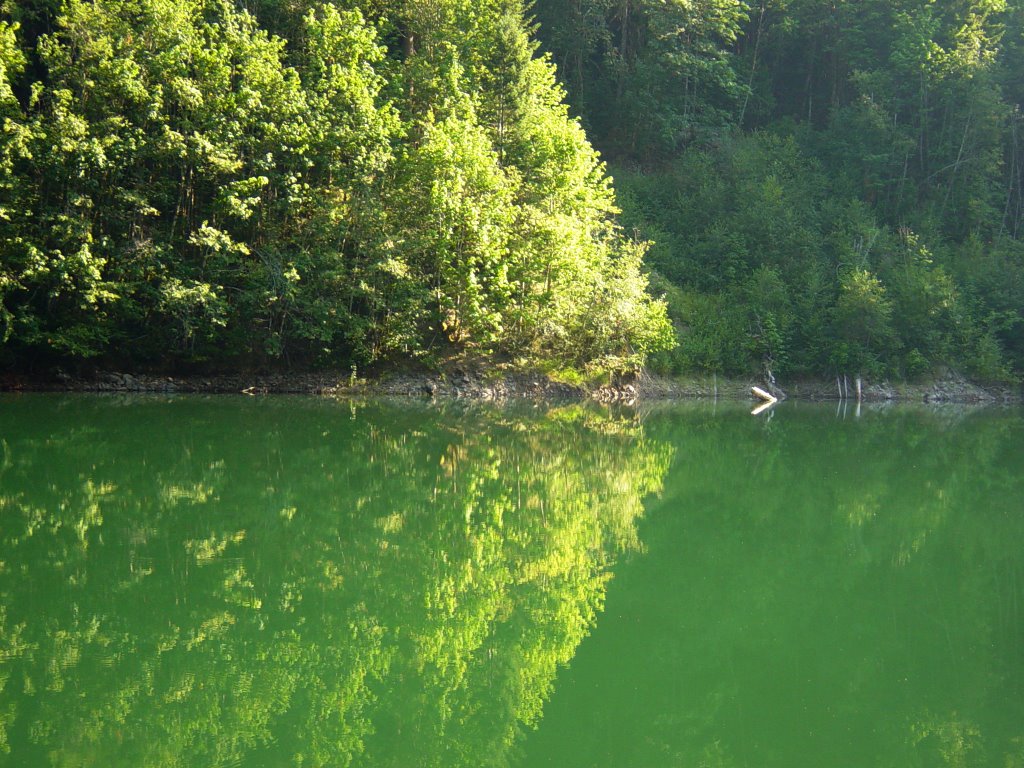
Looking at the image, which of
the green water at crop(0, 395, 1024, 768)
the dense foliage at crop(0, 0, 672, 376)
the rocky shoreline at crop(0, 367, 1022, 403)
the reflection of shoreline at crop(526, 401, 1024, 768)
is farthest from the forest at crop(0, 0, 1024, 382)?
the reflection of shoreline at crop(526, 401, 1024, 768)

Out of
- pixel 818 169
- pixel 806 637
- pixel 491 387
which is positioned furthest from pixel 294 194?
pixel 818 169

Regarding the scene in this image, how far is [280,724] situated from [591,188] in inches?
1295

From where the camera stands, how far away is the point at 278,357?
32.6 meters

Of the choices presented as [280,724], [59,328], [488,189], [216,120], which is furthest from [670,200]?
[280,724]

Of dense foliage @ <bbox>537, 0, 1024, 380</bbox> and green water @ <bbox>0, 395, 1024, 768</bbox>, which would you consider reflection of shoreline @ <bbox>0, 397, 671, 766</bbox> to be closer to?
green water @ <bbox>0, 395, 1024, 768</bbox>

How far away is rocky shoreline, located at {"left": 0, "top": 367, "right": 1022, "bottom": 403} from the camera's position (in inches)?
1189

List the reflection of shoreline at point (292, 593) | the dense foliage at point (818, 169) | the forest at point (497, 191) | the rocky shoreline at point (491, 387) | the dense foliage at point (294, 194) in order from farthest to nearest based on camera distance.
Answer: the dense foliage at point (818, 169) → the rocky shoreline at point (491, 387) → the forest at point (497, 191) → the dense foliage at point (294, 194) → the reflection of shoreline at point (292, 593)

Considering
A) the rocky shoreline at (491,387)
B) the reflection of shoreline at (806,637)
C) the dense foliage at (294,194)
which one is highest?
the dense foliage at (294,194)

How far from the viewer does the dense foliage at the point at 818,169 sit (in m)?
41.1

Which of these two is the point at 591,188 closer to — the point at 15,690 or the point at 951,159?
the point at 951,159

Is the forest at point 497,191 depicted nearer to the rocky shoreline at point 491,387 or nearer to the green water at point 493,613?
the rocky shoreline at point 491,387

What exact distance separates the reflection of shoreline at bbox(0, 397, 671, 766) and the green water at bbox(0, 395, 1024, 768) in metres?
0.03

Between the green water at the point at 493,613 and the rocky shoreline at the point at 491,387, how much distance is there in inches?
552

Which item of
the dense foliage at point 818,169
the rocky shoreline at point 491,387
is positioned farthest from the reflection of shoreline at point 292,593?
the dense foliage at point 818,169
